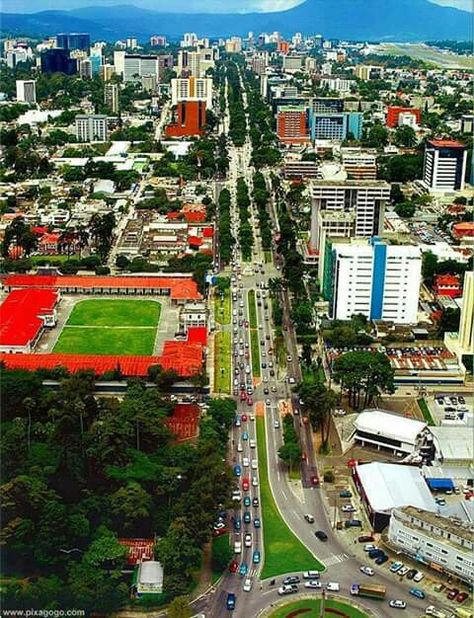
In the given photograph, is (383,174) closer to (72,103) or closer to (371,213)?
(371,213)

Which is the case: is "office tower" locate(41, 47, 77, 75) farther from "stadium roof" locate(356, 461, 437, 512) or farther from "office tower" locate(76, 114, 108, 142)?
"stadium roof" locate(356, 461, 437, 512)

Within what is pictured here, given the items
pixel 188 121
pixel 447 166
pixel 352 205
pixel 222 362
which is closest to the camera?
pixel 222 362

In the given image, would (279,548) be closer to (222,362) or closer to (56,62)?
(222,362)

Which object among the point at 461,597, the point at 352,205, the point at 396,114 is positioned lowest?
the point at 461,597

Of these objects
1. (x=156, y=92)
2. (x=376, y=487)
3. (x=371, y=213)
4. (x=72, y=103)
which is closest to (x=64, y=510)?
(x=376, y=487)

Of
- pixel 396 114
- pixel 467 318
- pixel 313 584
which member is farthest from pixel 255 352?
pixel 396 114

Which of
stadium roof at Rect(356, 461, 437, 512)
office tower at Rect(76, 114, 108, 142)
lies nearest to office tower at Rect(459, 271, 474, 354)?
stadium roof at Rect(356, 461, 437, 512)

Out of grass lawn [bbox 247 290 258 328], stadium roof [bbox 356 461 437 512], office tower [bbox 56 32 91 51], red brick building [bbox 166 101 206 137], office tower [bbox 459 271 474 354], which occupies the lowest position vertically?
stadium roof [bbox 356 461 437 512]
